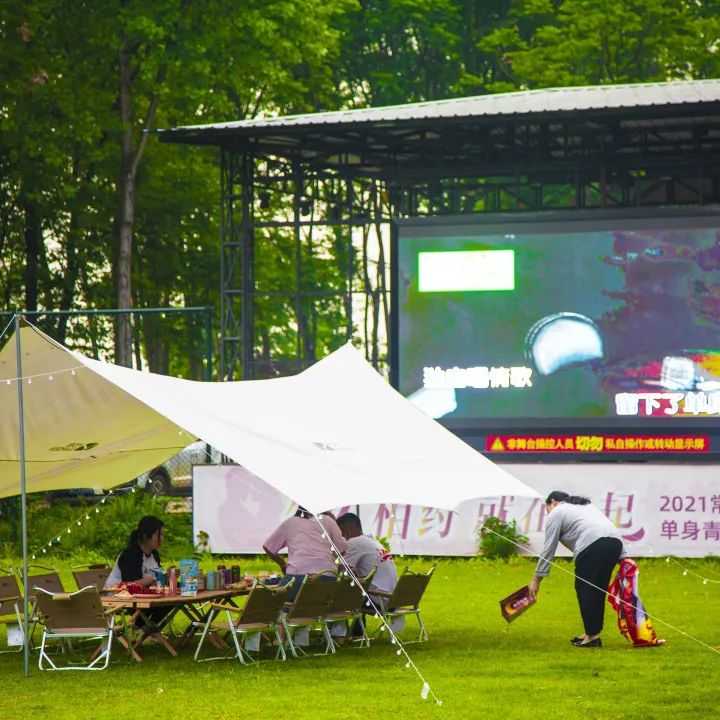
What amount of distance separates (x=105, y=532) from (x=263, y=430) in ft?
33.1

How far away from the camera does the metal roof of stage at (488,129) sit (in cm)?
2373

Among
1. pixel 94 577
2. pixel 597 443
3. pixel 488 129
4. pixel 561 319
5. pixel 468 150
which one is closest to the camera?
pixel 94 577

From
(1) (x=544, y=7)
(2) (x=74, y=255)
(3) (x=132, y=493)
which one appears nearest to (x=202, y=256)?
(2) (x=74, y=255)

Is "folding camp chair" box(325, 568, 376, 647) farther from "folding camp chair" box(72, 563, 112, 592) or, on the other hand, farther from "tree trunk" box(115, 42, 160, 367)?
"tree trunk" box(115, 42, 160, 367)

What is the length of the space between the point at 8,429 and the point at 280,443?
10.9ft

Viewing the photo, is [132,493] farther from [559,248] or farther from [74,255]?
[74,255]

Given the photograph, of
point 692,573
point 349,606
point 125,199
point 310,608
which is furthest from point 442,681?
point 125,199

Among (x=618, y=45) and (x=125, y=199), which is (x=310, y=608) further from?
(x=618, y=45)

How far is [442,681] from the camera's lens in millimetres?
12695

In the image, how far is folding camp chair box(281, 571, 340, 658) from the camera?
45.4ft

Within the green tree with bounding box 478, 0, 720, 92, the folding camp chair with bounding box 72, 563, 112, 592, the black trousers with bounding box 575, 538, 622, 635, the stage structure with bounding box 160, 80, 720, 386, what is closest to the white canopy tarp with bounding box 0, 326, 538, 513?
the black trousers with bounding box 575, 538, 622, 635

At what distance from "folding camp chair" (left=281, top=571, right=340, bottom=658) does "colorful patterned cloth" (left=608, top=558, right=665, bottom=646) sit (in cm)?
249

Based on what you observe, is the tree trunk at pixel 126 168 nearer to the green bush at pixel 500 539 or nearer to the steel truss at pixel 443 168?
the steel truss at pixel 443 168

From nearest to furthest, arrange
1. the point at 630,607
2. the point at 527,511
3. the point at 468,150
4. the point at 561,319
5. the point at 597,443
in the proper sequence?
1. the point at 630,607
2. the point at 527,511
3. the point at 597,443
4. the point at 561,319
5. the point at 468,150
